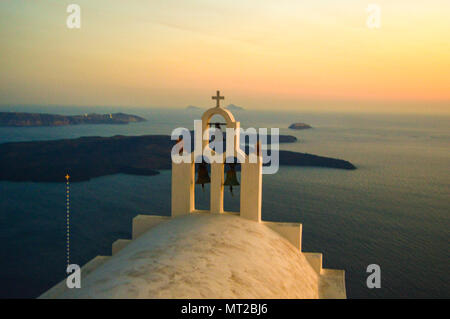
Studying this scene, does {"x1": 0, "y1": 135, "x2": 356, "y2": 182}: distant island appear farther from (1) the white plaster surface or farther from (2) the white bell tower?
(1) the white plaster surface

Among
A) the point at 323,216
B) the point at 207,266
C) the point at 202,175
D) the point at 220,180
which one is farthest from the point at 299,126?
the point at 207,266

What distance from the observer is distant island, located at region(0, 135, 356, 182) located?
56406mm

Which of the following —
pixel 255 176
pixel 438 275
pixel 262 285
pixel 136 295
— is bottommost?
pixel 438 275

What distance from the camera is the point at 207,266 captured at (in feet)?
21.0

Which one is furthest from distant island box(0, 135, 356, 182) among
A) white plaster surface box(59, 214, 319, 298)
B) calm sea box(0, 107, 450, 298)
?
white plaster surface box(59, 214, 319, 298)

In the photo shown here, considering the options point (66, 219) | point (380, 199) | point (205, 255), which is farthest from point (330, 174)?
point (205, 255)

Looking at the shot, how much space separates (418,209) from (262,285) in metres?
37.4

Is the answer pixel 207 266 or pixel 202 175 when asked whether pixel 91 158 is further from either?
pixel 207 266

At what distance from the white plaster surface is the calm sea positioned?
1527 cm

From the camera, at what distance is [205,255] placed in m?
6.86

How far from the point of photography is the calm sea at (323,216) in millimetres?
24953

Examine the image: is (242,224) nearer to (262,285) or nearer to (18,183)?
(262,285)

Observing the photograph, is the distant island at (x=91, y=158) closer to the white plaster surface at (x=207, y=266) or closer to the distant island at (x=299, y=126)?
the distant island at (x=299, y=126)

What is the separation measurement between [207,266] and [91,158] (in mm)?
64330
